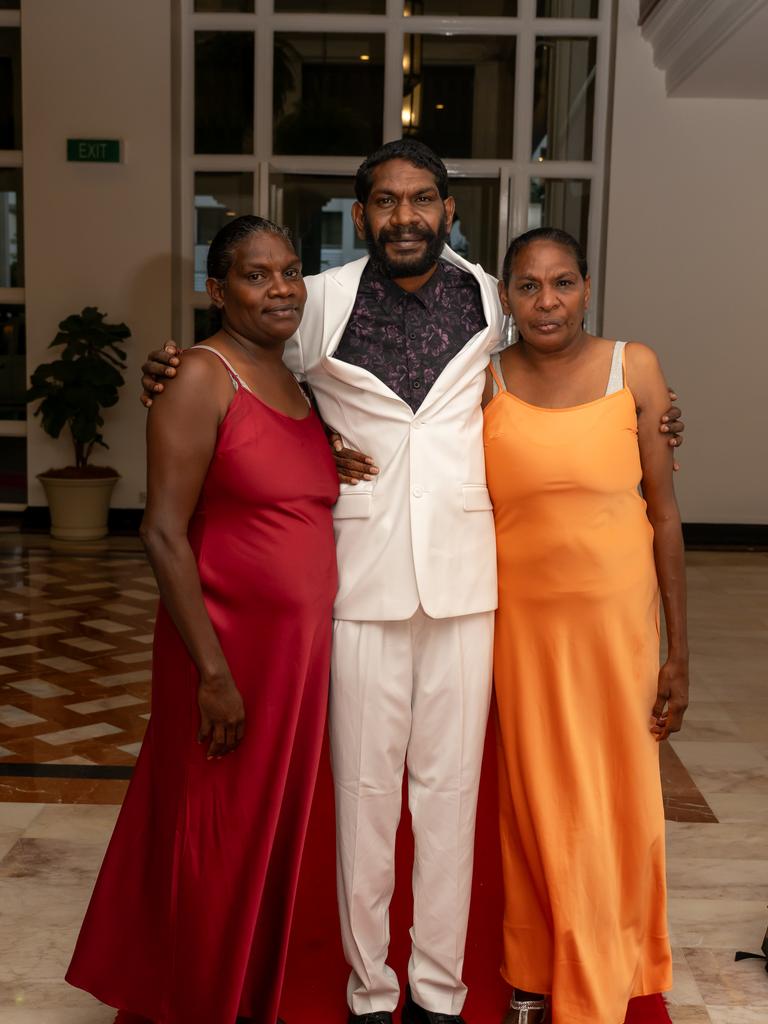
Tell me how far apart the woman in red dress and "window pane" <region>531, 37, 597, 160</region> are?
8.29 meters

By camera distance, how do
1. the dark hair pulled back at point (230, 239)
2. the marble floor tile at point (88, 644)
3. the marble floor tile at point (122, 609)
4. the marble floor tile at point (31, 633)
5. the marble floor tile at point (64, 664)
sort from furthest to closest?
the marble floor tile at point (122, 609), the marble floor tile at point (31, 633), the marble floor tile at point (88, 644), the marble floor tile at point (64, 664), the dark hair pulled back at point (230, 239)

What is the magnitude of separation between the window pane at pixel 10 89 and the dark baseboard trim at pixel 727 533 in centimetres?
683

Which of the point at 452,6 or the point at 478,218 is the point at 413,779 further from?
the point at 452,6

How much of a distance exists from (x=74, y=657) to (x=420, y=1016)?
12.4 ft

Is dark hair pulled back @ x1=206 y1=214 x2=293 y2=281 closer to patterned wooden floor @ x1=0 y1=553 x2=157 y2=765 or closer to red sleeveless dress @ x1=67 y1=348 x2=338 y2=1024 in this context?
red sleeveless dress @ x1=67 y1=348 x2=338 y2=1024

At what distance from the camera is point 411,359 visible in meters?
2.47

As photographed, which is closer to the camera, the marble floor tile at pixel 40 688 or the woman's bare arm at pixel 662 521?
the woman's bare arm at pixel 662 521

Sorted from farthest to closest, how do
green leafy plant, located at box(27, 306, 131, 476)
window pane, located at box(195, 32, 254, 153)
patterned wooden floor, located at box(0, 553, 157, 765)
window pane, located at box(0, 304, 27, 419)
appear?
window pane, located at box(0, 304, 27, 419) → window pane, located at box(195, 32, 254, 153) → green leafy plant, located at box(27, 306, 131, 476) → patterned wooden floor, located at box(0, 553, 157, 765)

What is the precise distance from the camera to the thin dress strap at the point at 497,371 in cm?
253

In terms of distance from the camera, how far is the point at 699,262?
32.0 feet

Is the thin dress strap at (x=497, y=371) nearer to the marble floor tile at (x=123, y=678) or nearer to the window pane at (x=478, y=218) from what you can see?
the marble floor tile at (x=123, y=678)

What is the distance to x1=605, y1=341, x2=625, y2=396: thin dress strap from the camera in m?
2.47

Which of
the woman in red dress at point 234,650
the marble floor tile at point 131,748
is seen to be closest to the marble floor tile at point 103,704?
the marble floor tile at point 131,748

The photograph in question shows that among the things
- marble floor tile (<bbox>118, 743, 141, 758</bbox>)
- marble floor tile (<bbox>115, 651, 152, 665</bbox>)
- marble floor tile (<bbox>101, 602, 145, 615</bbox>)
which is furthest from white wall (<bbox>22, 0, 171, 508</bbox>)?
marble floor tile (<bbox>118, 743, 141, 758</bbox>)
